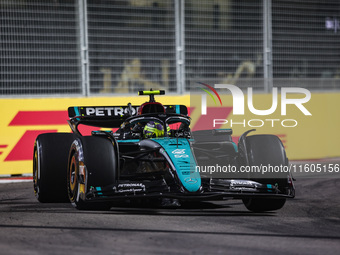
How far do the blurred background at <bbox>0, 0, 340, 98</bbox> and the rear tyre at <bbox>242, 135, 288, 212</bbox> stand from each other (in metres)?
6.10

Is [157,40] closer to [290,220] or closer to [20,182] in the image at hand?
[20,182]

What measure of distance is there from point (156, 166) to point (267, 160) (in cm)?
127

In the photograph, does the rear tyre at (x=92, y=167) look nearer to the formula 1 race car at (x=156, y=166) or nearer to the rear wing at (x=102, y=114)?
the formula 1 race car at (x=156, y=166)

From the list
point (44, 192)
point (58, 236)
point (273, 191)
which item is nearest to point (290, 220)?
point (273, 191)

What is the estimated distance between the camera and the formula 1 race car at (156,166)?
741 centimetres

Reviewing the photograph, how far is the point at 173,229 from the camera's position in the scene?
649 cm

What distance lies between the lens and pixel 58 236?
6102 mm

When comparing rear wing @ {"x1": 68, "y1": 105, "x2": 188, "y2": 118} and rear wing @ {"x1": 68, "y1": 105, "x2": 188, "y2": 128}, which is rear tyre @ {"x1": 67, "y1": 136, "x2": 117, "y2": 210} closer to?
rear wing @ {"x1": 68, "y1": 105, "x2": 188, "y2": 128}

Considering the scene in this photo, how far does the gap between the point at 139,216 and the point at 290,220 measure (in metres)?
1.56

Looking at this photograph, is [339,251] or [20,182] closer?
[339,251]

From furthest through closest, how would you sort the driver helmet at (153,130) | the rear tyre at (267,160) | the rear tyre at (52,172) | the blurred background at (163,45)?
the blurred background at (163,45)
the driver helmet at (153,130)
the rear tyre at (52,172)
the rear tyre at (267,160)

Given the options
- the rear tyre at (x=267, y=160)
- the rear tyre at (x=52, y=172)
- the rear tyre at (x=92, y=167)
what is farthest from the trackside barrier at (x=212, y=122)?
the rear tyre at (x=267, y=160)

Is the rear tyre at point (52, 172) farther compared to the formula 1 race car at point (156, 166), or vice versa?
the rear tyre at point (52, 172)

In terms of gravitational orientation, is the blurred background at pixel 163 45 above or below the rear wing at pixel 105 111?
above
